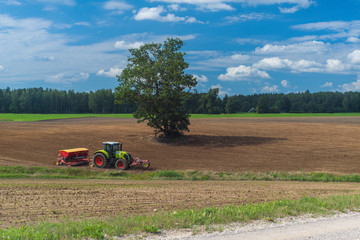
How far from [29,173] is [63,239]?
1748 centimetres

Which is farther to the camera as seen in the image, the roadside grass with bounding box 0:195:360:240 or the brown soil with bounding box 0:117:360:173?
the brown soil with bounding box 0:117:360:173

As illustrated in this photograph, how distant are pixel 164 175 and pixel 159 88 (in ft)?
66.8

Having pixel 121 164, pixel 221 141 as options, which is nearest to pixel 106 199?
pixel 121 164

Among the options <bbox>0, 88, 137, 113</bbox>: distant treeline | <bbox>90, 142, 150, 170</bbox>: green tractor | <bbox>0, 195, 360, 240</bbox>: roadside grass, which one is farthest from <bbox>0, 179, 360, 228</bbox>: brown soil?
<bbox>0, 88, 137, 113</bbox>: distant treeline

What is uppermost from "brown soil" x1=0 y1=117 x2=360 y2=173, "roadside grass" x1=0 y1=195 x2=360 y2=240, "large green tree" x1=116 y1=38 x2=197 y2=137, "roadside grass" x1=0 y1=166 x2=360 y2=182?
"large green tree" x1=116 y1=38 x2=197 y2=137

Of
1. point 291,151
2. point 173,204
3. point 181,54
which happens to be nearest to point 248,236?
point 173,204

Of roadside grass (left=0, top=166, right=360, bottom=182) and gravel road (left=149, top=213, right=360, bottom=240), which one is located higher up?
gravel road (left=149, top=213, right=360, bottom=240)

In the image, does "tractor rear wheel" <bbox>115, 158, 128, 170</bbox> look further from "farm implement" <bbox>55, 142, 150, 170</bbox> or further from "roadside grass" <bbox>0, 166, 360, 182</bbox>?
"roadside grass" <bbox>0, 166, 360, 182</bbox>

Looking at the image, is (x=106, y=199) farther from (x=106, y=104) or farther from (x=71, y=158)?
(x=106, y=104)

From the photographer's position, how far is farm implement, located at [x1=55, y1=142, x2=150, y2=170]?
25.9 m

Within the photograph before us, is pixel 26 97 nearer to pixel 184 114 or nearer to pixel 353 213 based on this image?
pixel 184 114

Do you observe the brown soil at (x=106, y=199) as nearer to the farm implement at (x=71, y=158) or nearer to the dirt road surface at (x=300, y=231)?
the dirt road surface at (x=300, y=231)

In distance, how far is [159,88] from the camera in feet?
137

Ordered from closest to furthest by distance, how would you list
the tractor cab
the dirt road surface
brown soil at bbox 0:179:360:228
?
1. the dirt road surface
2. brown soil at bbox 0:179:360:228
3. the tractor cab
